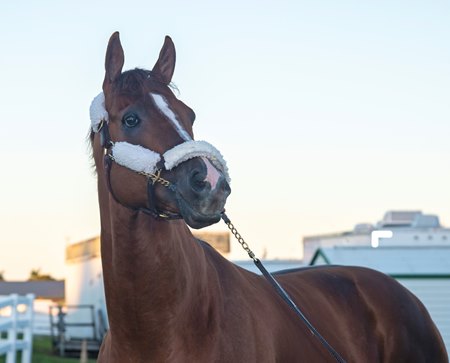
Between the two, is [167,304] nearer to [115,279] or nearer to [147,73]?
[115,279]

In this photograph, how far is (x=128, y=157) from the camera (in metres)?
4.91

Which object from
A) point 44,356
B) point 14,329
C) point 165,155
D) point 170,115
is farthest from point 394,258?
point 165,155

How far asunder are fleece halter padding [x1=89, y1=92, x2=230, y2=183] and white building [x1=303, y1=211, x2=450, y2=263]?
129 ft

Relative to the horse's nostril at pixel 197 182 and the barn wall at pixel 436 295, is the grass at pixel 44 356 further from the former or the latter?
the horse's nostril at pixel 197 182

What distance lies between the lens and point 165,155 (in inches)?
188

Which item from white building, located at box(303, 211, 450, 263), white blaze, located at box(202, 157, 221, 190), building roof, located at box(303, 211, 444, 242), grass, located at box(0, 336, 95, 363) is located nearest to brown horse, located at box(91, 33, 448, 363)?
white blaze, located at box(202, 157, 221, 190)

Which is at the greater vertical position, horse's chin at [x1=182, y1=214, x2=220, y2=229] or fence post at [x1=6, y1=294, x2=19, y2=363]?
horse's chin at [x1=182, y1=214, x2=220, y2=229]

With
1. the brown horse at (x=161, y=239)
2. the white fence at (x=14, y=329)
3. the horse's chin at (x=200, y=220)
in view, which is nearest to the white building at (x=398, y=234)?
the white fence at (x=14, y=329)

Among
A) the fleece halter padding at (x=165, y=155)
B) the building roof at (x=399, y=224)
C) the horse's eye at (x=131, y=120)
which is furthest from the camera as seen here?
the building roof at (x=399, y=224)

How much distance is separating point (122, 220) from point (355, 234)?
48.9 m

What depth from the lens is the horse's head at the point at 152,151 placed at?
4605 mm

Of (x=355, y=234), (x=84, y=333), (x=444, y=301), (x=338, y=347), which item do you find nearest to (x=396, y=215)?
(x=355, y=234)

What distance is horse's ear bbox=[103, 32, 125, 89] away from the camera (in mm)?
5125

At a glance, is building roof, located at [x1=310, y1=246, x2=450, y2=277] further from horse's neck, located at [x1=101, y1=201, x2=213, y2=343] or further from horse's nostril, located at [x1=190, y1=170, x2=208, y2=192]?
horse's nostril, located at [x1=190, y1=170, x2=208, y2=192]
